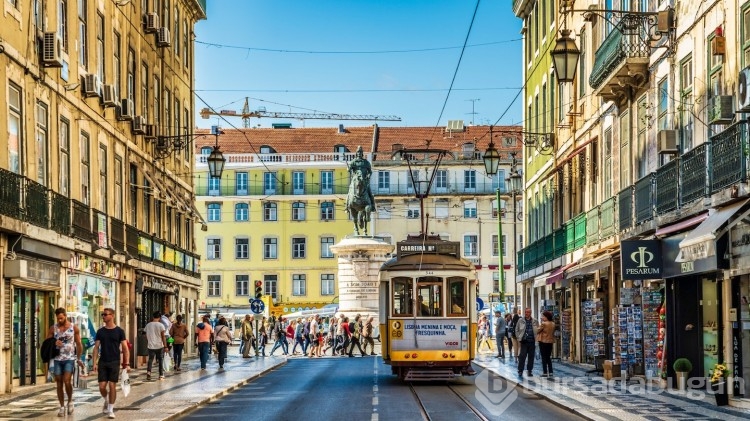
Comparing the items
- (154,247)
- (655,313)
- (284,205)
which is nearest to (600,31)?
(655,313)

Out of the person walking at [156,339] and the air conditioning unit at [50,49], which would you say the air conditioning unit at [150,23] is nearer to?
the person walking at [156,339]

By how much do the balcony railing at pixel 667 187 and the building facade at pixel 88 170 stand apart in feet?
40.8

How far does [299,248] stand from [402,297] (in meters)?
76.3

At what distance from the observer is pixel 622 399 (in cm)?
2362

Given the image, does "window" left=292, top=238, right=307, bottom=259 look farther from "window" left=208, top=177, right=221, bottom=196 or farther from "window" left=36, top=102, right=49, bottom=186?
"window" left=36, top=102, right=49, bottom=186

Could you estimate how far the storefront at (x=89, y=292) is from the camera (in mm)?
32500

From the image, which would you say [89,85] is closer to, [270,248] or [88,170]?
[88,170]

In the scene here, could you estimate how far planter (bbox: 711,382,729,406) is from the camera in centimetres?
2123

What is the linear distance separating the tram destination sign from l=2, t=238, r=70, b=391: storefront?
7547mm

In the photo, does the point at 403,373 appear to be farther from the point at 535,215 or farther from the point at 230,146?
the point at 230,146

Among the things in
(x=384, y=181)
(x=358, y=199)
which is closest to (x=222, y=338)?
(x=358, y=199)

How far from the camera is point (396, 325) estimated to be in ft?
99.7

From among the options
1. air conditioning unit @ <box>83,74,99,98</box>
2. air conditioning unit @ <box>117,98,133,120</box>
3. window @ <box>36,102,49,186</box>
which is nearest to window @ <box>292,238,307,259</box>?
air conditioning unit @ <box>117,98,133,120</box>

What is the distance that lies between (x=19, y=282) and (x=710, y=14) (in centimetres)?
1426
